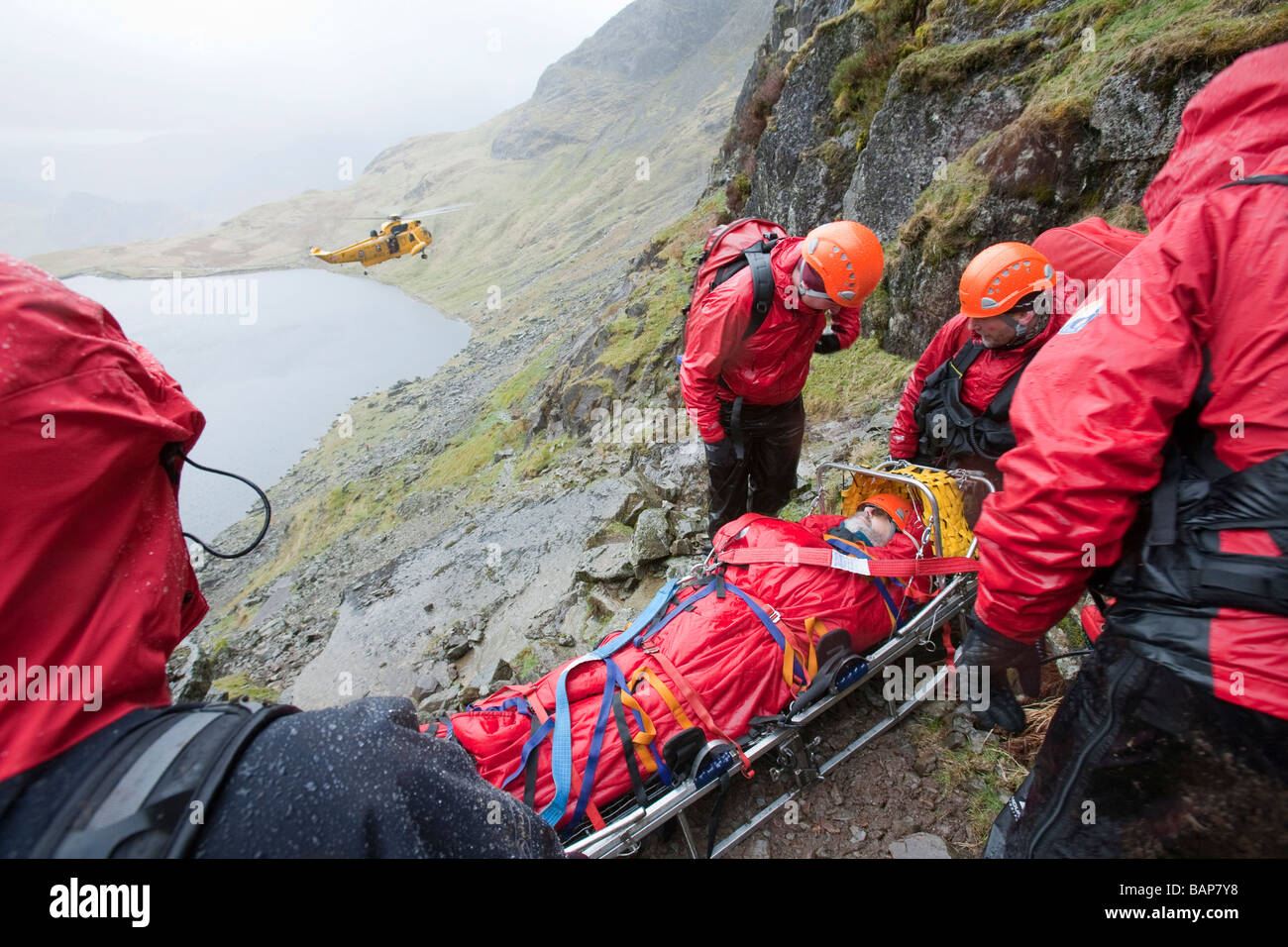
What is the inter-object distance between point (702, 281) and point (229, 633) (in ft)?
42.2

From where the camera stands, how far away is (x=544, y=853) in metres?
1.29

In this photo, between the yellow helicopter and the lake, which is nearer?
the lake

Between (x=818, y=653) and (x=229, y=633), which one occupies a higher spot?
(x=818, y=653)

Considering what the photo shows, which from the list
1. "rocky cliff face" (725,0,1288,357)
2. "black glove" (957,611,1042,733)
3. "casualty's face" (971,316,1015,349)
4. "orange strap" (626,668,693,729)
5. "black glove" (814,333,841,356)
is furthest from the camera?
"rocky cliff face" (725,0,1288,357)

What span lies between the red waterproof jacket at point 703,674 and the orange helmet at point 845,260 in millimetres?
1658

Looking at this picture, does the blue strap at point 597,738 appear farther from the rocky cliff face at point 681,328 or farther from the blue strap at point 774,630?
the rocky cliff face at point 681,328

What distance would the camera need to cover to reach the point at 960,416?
366 cm

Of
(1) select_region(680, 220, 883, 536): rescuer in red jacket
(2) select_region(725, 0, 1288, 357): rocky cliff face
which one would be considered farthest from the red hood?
(2) select_region(725, 0, 1288, 357): rocky cliff face

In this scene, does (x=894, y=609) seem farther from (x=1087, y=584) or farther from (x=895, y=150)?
(x=895, y=150)

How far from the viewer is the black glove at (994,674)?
2.08 meters

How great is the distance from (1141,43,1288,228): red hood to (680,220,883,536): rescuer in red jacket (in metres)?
2.08

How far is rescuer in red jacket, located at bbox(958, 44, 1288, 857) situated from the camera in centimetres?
133

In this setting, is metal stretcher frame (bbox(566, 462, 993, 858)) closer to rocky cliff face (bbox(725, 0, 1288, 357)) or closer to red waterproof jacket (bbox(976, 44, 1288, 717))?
red waterproof jacket (bbox(976, 44, 1288, 717))
